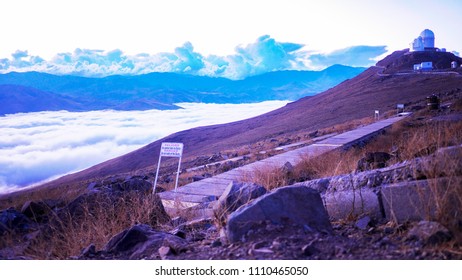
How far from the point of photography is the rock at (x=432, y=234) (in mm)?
2721

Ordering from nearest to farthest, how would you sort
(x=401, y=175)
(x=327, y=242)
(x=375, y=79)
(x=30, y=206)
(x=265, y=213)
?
1. (x=327, y=242)
2. (x=265, y=213)
3. (x=401, y=175)
4. (x=30, y=206)
5. (x=375, y=79)

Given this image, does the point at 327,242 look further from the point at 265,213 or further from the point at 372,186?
the point at 372,186

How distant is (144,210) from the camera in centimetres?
475

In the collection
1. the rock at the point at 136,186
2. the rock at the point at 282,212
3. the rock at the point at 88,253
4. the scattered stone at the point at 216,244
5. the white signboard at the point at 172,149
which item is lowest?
the rock at the point at 136,186

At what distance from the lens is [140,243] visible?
359 centimetres

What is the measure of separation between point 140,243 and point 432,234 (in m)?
2.26

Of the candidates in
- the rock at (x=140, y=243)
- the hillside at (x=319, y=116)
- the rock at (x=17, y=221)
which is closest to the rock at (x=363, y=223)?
the rock at (x=140, y=243)

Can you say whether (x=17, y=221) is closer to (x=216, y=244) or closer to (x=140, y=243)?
(x=140, y=243)

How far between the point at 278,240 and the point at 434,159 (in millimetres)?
1455

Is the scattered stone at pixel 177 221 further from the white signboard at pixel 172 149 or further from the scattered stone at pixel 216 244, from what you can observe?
the white signboard at pixel 172 149

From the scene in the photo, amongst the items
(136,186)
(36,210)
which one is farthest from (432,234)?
(36,210)

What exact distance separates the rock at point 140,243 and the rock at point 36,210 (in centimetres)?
340

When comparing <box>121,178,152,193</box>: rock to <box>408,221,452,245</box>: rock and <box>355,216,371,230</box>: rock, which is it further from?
<box>408,221,452,245</box>: rock
